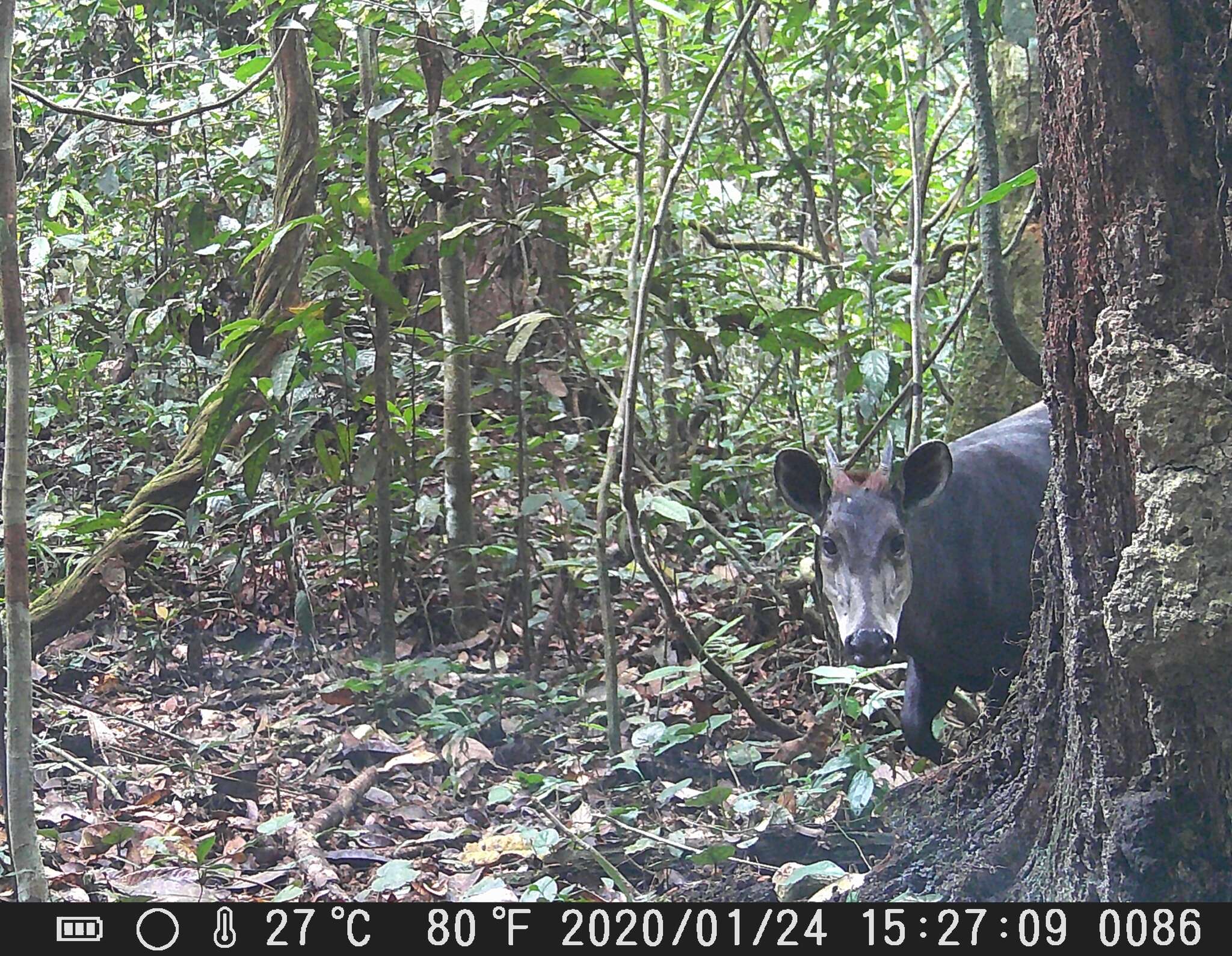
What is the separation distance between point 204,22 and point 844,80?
3.63 meters

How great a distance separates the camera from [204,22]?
270 inches

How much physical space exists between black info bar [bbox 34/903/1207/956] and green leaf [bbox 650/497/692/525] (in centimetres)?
143

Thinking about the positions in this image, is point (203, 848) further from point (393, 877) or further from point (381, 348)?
point (381, 348)

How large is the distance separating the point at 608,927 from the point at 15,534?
1653 mm

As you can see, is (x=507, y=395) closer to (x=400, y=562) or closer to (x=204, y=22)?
(x=400, y=562)

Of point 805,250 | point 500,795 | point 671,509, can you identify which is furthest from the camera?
point 805,250

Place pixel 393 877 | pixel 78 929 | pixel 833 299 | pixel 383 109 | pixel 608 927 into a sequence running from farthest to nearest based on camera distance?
pixel 833 299
pixel 383 109
pixel 393 877
pixel 608 927
pixel 78 929

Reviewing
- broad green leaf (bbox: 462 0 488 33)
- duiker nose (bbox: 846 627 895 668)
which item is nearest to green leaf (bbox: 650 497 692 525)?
duiker nose (bbox: 846 627 895 668)

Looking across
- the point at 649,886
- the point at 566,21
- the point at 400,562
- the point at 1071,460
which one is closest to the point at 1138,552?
the point at 1071,460

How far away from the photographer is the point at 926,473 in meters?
4.25

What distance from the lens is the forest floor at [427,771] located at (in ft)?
11.9

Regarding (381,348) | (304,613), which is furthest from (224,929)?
(381,348)

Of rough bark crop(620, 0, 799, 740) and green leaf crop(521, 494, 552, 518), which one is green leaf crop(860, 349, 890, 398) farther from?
green leaf crop(521, 494, 552, 518)

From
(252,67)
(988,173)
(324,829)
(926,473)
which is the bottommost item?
(324,829)
